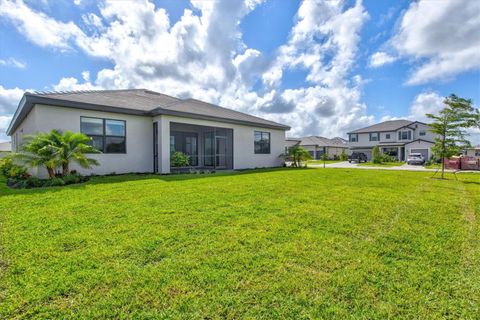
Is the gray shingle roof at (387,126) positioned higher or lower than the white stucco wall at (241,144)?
higher

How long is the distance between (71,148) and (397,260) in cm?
1064

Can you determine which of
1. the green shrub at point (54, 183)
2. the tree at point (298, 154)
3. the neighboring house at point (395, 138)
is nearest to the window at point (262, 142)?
the tree at point (298, 154)

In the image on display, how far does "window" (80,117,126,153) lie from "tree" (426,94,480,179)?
1596 centimetres

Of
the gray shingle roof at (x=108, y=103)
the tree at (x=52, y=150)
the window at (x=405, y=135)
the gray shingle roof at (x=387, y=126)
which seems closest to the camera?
the tree at (x=52, y=150)

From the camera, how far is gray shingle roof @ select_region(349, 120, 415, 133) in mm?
41656

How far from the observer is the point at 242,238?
3752 millimetres

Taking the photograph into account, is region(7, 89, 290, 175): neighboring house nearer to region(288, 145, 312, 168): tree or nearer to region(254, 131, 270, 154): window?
region(254, 131, 270, 154): window

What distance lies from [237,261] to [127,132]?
35.7ft

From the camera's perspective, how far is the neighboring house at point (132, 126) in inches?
402

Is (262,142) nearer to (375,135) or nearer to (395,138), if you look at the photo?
(375,135)

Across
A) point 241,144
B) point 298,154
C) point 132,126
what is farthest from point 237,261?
point 298,154

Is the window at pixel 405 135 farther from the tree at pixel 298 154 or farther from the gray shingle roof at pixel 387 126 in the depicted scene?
the tree at pixel 298 154

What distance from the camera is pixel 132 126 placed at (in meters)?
12.1

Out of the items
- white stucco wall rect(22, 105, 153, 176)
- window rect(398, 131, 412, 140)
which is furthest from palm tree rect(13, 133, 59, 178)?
window rect(398, 131, 412, 140)
